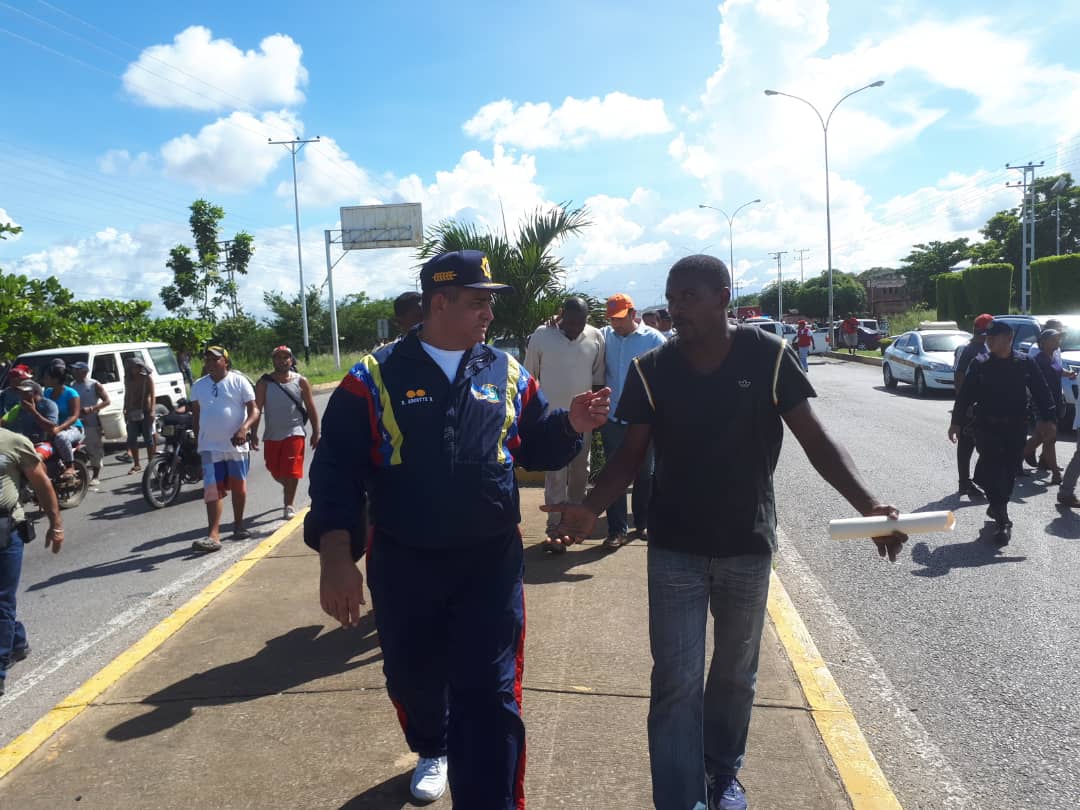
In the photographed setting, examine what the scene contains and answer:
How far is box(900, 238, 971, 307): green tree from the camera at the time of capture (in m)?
81.4

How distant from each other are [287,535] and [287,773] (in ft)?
13.4

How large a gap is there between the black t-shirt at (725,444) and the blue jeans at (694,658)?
0.08 metres

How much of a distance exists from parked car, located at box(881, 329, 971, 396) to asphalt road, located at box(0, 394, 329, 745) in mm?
13624

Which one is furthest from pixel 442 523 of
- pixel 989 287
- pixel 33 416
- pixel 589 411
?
pixel 989 287

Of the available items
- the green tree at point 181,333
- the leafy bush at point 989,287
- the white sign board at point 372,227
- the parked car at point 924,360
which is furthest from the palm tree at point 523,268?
the white sign board at point 372,227

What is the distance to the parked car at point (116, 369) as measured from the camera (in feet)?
43.2

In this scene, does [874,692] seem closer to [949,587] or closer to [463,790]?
[949,587]

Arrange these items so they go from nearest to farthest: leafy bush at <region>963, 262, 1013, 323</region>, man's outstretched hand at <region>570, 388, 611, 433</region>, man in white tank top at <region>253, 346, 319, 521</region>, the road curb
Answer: man's outstretched hand at <region>570, 388, 611, 433</region> < man in white tank top at <region>253, 346, 319, 521</region> < the road curb < leafy bush at <region>963, 262, 1013, 323</region>

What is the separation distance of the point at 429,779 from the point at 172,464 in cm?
763

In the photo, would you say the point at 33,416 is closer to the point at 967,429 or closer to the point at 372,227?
the point at 967,429

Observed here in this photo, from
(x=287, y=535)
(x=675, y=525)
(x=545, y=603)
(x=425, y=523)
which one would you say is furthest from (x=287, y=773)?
(x=287, y=535)

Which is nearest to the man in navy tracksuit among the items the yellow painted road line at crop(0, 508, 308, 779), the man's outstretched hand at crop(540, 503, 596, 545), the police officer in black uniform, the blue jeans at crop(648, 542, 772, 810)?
the man's outstretched hand at crop(540, 503, 596, 545)

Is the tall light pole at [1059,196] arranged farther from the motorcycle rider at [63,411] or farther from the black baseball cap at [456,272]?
the black baseball cap at [456,272]

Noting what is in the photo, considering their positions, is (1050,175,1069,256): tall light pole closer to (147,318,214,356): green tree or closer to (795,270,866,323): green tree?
(795,270,866,323): green tree
